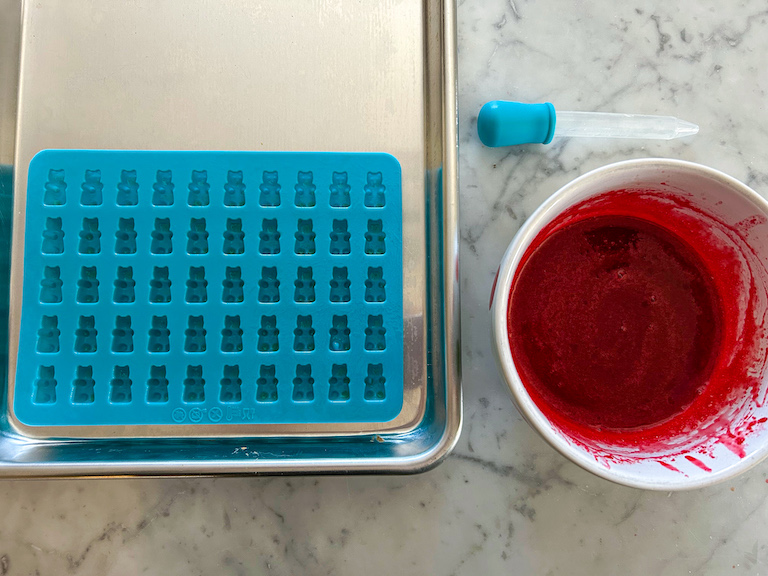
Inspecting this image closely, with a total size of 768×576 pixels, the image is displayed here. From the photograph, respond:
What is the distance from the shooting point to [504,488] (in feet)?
1.47

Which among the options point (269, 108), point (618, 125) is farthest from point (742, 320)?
point (269, 108)

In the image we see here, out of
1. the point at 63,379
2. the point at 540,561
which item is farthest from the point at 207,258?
the point at 540,561

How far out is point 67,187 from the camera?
0.42 meters

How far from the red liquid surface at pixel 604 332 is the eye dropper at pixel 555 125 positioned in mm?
92

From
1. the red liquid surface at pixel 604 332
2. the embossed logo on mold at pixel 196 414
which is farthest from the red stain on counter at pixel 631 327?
the embossed logo on mold at pixel 196 414

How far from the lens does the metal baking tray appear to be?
43 centimetres

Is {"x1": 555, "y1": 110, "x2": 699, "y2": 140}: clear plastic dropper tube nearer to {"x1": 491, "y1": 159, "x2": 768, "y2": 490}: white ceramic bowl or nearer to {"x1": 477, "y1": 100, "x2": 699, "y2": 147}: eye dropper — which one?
{"x1": 477, "y1": 100, "x2": 699, "y2": 147}: eye dropper

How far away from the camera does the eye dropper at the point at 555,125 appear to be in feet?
1.42

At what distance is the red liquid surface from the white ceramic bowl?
0.12 feet

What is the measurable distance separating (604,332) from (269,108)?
0.36 metres

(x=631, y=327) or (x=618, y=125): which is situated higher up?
(x=618, y=125)

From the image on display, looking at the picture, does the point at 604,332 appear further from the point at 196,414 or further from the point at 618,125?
the point at 196,414

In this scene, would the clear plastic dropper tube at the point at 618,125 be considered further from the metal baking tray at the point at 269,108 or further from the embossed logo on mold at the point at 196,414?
the embossed logo on mold at the point at 196,414

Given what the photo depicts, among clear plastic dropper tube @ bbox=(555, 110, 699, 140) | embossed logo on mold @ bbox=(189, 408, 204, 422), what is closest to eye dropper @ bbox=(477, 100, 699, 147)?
clear plastic dropper tube @ bbox=(555, 110, 699, 140)
